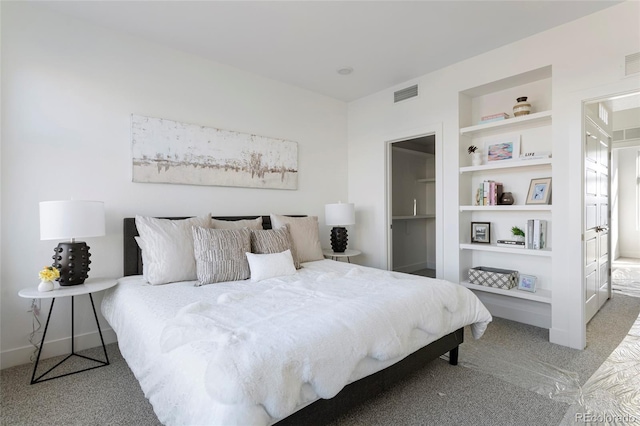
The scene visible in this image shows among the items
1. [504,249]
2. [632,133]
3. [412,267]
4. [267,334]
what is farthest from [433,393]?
[632,133]

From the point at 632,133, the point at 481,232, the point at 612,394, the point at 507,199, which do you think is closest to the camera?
the point at 612,394

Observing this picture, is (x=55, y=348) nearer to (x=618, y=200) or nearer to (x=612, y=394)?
(x=612, y=394)

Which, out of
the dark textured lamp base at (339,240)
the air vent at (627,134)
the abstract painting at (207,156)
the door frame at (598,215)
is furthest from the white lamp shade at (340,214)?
the air vent at (627,134)

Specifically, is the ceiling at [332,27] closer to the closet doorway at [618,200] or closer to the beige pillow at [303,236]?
the closet doorway at [618,200]

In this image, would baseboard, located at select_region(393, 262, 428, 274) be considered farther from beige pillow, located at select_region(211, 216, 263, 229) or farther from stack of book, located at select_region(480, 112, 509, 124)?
beige pillow, located at select_region(211, 216, 263, 229)

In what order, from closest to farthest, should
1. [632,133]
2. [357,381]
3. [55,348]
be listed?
1. [357,381]
2. [55,348]
3. [632,133]

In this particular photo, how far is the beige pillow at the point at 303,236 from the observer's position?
340cm

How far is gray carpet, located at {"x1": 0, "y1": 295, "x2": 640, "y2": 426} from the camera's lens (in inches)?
71.0

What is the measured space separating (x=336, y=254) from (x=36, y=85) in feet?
10.7

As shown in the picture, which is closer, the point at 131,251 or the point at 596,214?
the point at 131,251

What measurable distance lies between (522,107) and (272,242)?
111 inches

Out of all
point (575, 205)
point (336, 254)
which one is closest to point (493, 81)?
point (575, 205)

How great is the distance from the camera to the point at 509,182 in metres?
3.47

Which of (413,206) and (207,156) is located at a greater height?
(207,156)
